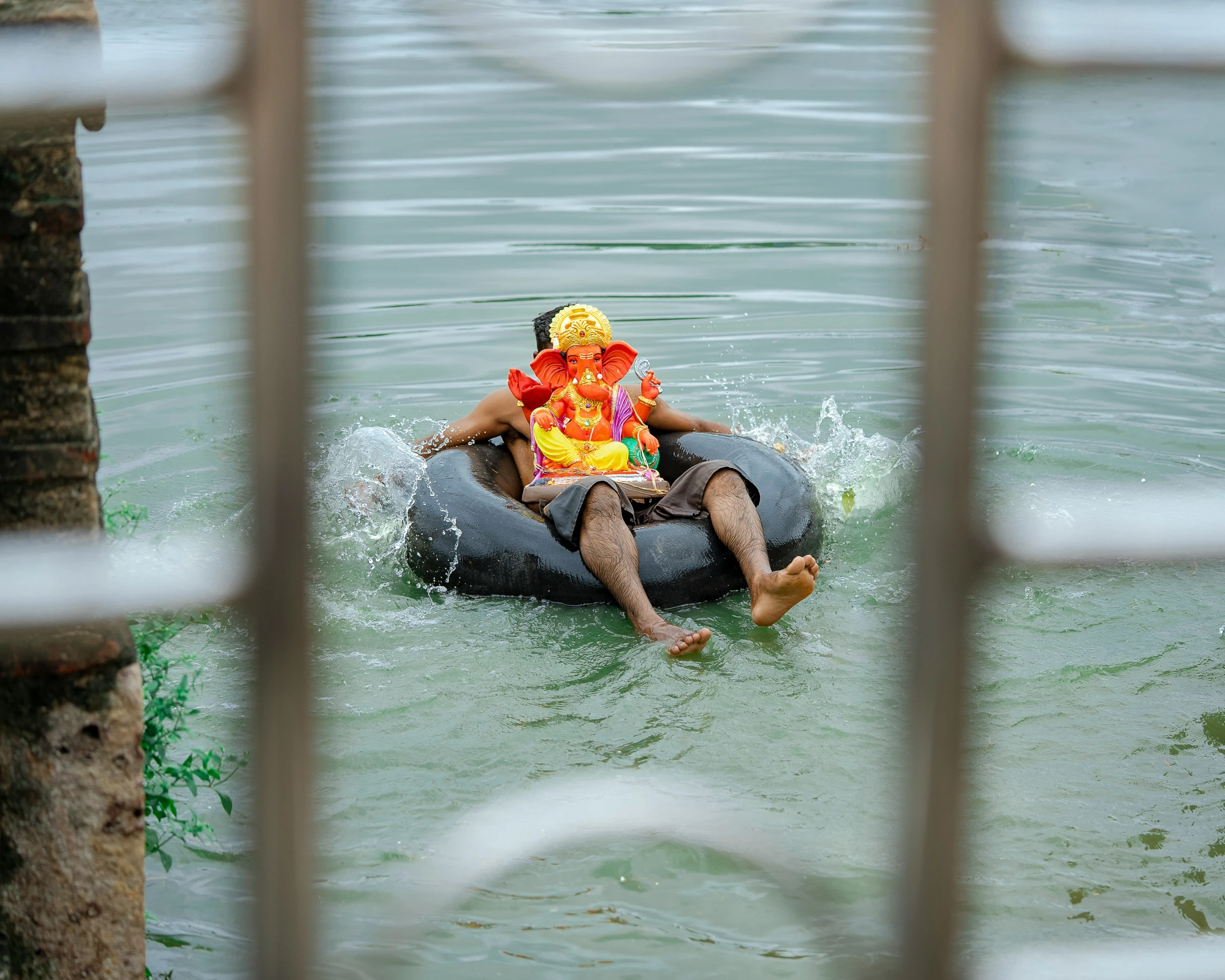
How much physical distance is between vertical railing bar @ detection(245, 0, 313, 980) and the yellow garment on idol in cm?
472

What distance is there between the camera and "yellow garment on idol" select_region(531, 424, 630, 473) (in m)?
5.66

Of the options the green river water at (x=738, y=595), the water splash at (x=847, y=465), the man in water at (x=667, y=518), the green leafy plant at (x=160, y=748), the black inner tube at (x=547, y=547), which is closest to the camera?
the green river water at (x=738, y=595)

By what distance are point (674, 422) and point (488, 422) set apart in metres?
0.84

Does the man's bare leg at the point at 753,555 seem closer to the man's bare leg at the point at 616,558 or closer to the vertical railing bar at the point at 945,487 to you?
the man's bare leg at the point at 616,558

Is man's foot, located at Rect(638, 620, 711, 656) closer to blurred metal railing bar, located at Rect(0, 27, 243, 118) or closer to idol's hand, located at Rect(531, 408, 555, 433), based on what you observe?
idol's hand, located at Rect(531, 408, 555, 433)

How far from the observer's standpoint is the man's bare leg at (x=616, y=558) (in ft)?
16.1

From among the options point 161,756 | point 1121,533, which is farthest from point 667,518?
point 1121,533

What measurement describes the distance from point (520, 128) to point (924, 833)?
1397 cm

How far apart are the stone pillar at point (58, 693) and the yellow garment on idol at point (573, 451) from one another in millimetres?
4138

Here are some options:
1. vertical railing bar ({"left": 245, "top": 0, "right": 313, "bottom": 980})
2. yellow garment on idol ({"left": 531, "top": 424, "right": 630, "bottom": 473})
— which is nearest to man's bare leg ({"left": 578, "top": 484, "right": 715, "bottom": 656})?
yellow garment on idol ({"left": 531, "top": 424, "right": 630, "bottom": 473})

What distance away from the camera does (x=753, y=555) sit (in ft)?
17.0

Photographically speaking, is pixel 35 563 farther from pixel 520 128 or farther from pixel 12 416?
pixel 520 128

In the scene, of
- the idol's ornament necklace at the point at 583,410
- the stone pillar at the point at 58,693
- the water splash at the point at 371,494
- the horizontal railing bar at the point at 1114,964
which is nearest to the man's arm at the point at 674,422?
the idol's ornament necklace at the point at 583,410

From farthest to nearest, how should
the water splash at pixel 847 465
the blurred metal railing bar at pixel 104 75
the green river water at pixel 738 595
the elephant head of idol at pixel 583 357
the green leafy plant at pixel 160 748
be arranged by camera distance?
the water splash at pixel 847 465 → the elephant head of idol at pixel 583 357 → the green leafy plant at pixel 160 748 → the green river water at pixel 738 595 → the blurred metal railing bar at pixel 104 75
